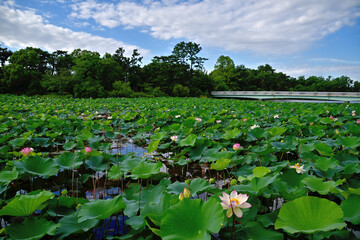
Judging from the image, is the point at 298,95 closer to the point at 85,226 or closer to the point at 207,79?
the point at 207,79

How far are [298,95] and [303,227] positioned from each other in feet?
82.7

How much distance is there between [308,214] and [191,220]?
406 millimetres

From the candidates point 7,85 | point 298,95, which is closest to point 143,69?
point 7,85

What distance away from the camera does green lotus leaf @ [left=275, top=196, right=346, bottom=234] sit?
69 cm

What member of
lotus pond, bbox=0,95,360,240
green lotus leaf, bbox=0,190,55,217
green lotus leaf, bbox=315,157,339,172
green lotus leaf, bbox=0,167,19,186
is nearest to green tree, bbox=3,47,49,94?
lotus pond, bbox=0,95,360,240

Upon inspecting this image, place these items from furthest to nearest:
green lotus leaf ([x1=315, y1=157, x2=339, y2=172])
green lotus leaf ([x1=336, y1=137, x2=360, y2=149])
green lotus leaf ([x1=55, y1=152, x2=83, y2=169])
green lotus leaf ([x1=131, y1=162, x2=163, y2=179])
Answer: green lotus leaf ([x1=336, y1=137, x2=360, y2=149]), green lotus leaf ([x1=55, y1=152, x2=83, y2=169]), green lotus leaf ([x1=315, y1=157, x2=339, y2=172]), green lotus leaf ([x1=131, y1=162, x2=163, y2=179])

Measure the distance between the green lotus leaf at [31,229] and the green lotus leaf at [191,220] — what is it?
452 mm

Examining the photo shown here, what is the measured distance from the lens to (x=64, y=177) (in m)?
1.70

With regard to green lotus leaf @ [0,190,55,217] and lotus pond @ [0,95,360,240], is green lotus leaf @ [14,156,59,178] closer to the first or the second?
lotus pond @ [0,95,360,240]

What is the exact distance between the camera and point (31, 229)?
84cm

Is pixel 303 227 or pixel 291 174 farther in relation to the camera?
pixel 291 174

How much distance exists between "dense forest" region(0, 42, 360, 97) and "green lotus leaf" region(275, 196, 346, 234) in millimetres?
19558

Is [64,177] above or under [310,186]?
under

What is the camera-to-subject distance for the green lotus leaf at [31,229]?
31.4 inches
